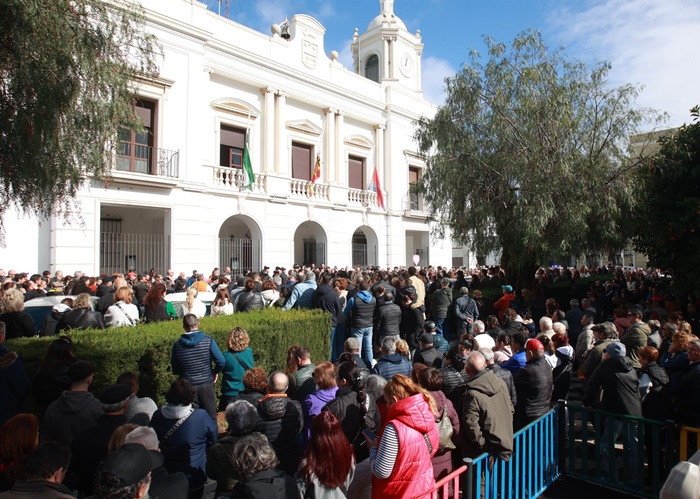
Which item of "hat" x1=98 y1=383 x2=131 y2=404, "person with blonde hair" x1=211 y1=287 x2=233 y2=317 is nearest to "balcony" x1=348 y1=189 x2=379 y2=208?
"person with blonde hair" x1=211 y1=287 x2=233 y2=317

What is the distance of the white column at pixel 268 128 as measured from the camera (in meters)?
19.8

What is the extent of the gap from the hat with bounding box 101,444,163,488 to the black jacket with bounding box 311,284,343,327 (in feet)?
20.5

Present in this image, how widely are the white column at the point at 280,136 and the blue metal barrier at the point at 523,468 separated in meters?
16.9

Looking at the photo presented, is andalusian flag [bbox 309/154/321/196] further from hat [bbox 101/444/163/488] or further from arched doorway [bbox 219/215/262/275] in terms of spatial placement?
hat [bbox 101/444/163/488]

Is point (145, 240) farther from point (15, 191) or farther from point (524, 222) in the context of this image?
point (524, 222)

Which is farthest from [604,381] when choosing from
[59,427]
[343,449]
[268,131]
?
[268,131]

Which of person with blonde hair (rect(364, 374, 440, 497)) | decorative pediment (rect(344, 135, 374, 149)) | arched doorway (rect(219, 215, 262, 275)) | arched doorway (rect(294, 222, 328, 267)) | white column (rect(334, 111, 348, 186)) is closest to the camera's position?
person with blonde hair (rect(364, 374, 440, 497))

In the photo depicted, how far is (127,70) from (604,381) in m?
7.36

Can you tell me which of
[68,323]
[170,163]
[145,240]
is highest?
[170,163]

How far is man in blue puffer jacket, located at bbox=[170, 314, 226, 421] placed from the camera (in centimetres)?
499

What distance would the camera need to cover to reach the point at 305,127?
21578 mm

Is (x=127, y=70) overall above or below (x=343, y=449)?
above

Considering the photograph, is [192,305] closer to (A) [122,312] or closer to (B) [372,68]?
(A) [122,312]

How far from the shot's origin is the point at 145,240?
1723cm
